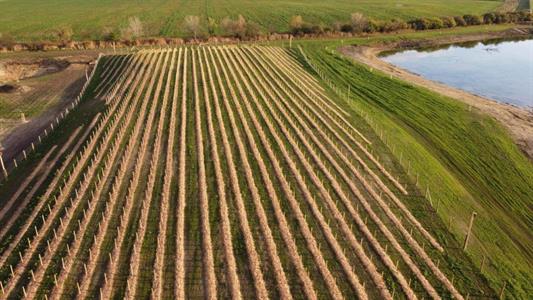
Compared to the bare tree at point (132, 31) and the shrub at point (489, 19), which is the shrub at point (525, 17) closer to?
the shrub at point (489, 19)

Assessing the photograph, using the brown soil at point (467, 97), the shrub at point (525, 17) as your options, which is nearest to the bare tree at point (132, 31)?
the brown soil at point (467, 97)

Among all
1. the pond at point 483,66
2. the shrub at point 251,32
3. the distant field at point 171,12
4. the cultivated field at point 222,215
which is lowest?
the cultivated field at point 222,215

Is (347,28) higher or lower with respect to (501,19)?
lower

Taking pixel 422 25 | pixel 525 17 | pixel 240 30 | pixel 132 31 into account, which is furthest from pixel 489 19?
pixel 132 31

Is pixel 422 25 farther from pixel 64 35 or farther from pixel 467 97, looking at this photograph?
pixel 64 35

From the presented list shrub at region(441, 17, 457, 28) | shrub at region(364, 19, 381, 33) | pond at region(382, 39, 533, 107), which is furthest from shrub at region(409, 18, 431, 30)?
pond at region(382, 39, 533, 107)

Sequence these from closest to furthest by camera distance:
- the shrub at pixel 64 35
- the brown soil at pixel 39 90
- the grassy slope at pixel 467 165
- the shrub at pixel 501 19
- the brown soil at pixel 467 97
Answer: the grassy slope at pixel 467 165 < the brown soil at pixel 39 90 < the brown soil at pixel 467 97 < the shrub at pixel 64 35 < the shrub at pixel 501 19
